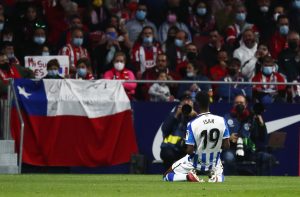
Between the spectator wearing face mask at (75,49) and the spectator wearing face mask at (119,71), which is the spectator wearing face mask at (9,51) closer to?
the spectator wearing face mask at (75,49)

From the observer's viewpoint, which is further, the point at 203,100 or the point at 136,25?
the point at 136,25

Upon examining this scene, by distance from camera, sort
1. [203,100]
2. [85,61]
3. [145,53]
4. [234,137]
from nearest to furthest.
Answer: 1. [203,100]
2. [234,137]
3. [85,61]
4. [145,53]

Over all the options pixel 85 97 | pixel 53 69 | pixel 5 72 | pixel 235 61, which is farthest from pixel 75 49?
pixel 235 61

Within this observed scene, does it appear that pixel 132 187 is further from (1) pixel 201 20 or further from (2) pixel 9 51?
(1) pixel 201 20

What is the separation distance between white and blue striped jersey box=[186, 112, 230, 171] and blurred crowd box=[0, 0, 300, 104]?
472 centimetres

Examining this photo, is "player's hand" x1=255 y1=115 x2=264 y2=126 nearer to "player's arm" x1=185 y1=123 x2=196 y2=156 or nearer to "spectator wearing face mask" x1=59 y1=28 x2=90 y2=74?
"player's arm" x1=185 y1=123 x2=196 y2=156

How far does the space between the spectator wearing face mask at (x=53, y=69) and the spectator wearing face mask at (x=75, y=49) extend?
64.6 inches

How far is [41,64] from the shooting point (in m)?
25.2

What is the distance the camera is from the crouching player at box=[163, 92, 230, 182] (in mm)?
20031

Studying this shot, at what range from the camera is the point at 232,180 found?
21.4 m

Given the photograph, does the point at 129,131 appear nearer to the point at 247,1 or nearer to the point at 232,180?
the point at 232,180

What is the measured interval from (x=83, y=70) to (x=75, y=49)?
4.72ft

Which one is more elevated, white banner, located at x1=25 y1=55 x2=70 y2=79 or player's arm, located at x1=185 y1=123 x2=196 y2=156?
white banner, located at x1=25 y1=55 x2=70 y2=79

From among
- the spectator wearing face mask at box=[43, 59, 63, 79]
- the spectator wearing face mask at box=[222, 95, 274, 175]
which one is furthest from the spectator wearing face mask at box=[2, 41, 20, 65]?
the spectator wearing face mask at box=[222, 95, 274, 175]
